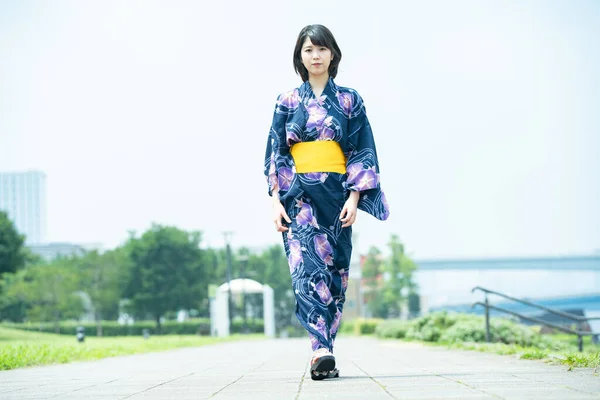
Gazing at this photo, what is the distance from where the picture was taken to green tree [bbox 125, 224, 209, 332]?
5944 cm

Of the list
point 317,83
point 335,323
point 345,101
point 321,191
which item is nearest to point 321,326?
point 335,323

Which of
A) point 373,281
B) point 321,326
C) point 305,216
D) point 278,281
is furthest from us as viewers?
point 278,281

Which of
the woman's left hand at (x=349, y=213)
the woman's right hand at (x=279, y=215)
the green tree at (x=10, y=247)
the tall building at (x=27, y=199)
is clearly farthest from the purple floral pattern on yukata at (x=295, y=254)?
the tall building at (x=27, y=199)

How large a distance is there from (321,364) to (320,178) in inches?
40.5

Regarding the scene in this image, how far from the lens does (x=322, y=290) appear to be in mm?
4918

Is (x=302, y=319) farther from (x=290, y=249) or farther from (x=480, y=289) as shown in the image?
(x=480, y=289)

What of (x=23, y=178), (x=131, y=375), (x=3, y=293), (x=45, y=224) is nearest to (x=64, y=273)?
(x=3, y=293)

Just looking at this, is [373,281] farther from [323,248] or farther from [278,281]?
[323,248]

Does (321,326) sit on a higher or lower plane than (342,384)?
higher

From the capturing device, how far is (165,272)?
60969mm

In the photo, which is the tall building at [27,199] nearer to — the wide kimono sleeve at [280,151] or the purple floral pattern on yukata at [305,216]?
the wide kimono sleeve at [280,151]

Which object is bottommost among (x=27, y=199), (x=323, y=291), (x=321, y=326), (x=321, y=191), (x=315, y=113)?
(x=321, y=326)

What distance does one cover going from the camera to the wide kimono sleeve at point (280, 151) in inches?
198

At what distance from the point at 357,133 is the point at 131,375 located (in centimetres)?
236
